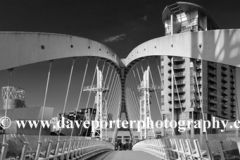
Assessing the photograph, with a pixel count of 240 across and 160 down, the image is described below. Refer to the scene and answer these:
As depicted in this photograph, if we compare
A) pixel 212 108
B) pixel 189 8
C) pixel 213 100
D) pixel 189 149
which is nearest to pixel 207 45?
pixel 189 149

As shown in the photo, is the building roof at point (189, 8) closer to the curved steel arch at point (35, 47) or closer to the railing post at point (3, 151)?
the curved steel arch at point (35, 47)

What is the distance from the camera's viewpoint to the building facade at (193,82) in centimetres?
8738

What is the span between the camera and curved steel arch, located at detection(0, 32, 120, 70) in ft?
52.8

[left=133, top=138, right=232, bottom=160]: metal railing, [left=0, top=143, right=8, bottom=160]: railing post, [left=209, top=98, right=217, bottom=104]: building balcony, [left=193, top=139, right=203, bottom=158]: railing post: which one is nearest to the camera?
[left=0, top=143, right=8, bottom=160]: railing post

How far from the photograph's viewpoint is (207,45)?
19.1 meters

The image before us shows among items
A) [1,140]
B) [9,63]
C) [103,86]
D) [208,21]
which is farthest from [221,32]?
[208,21]

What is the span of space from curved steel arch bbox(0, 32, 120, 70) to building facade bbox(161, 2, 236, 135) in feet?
203

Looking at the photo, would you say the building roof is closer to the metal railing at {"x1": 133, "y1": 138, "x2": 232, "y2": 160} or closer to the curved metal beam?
the curved metal beam

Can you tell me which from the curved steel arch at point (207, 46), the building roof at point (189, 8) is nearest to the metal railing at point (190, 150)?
the curved steel arch at point (207, 46)

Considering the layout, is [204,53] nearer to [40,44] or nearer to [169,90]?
[40,44]

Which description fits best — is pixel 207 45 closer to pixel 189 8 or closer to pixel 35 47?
pixel 35 47

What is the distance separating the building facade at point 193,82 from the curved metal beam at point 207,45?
60.8m

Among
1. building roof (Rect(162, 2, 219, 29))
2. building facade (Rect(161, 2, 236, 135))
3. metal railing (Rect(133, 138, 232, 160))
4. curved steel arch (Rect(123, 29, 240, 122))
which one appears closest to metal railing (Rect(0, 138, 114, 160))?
metal railing (Rect(133, 138, 232, 160))

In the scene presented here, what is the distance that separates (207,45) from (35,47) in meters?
8.66
